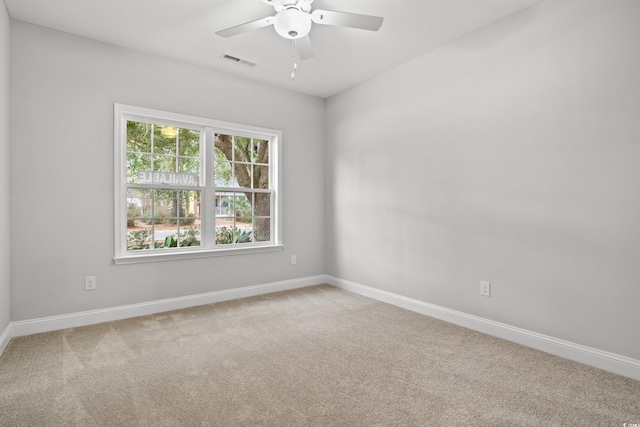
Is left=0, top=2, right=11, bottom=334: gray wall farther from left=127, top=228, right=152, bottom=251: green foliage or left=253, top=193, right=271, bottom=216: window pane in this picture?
left=253, top=193, right=271, bottom=216: window pane

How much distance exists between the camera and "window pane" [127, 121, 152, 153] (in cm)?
343

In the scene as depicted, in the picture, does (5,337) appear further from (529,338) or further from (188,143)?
(529,338)

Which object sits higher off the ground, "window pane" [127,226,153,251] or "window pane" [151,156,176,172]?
"window pane" [151,156,176,172]

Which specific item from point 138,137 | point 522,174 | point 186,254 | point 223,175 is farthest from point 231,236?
point 522,174

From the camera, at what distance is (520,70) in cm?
268

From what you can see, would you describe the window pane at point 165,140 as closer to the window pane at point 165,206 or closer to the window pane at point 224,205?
the window pane at point 165,206

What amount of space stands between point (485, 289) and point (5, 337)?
13.1 feet

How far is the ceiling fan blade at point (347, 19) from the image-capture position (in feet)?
7.16

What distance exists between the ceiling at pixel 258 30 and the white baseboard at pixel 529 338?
2.63 m

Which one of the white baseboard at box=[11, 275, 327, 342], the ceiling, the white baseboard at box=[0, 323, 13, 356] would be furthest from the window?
the white baseboard at box=[0, 323, 13, 356]

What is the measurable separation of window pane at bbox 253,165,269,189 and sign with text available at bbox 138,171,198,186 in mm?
794

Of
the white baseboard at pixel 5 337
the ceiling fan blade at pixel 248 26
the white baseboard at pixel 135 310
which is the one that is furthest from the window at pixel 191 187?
the ceiling fan blade at pixel 248 26

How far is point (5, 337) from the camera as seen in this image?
257cm

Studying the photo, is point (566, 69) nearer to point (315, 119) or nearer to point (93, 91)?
point (315, 119)
